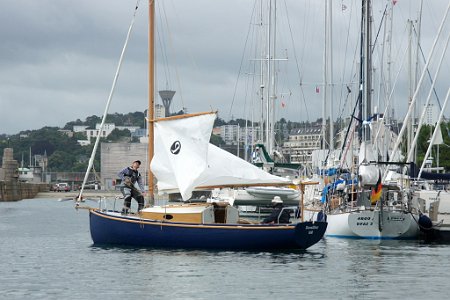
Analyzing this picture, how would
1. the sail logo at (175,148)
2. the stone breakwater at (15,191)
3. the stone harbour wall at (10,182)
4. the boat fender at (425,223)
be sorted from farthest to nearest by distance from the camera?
the stone harbour wall at (10,182) < the stone breakwater at (15,191) < the boat fender at (425,223) < the sail logo at (175,148)

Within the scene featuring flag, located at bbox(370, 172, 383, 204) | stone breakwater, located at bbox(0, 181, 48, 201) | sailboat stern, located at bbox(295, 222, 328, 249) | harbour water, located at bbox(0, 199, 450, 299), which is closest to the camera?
harbour water, located at bbox(0, 199, 450, 299)

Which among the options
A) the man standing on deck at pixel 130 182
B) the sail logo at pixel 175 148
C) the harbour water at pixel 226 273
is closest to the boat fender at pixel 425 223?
the harbour water at pixel 226 273

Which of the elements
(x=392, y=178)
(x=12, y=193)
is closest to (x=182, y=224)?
(x=392, y=178)

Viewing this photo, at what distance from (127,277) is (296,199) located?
3057cm

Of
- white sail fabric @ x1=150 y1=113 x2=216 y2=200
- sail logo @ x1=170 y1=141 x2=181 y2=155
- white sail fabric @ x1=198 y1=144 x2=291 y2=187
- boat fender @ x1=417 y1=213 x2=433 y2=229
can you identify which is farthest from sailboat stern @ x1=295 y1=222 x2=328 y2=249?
boat fender @ x1=417 y1=213 x2=433 y2=229

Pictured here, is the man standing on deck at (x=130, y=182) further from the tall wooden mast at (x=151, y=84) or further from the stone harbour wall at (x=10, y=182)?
the stone harbour wall at (x=10, y=182)

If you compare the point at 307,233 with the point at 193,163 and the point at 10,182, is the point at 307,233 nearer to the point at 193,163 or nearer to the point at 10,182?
the point at 193,163

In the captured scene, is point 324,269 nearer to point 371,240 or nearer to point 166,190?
point 166,190

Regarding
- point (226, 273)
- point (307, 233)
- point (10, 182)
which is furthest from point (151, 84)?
point (10, 182)

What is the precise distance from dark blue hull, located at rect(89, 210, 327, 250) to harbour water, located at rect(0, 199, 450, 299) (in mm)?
388

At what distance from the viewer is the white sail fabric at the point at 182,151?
44.5m

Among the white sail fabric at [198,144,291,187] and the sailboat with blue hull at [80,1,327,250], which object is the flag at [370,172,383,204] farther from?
the sailboat with blue hull at [80,1,327,250]

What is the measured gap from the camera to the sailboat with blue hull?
140 feet

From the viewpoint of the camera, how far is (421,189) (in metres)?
60.9
